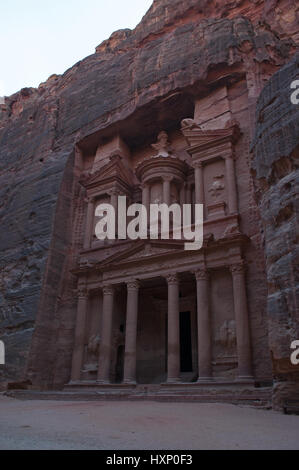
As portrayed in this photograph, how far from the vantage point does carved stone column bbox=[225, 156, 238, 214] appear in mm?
17578

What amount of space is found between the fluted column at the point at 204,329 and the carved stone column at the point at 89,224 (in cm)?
783

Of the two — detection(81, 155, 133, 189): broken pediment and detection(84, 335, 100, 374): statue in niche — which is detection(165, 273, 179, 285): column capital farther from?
detection(81, 155, 133, 189): broken pediment

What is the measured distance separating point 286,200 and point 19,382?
1456 cm

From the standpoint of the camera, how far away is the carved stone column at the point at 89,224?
2186cm

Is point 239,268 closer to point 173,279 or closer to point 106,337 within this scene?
point 173,279

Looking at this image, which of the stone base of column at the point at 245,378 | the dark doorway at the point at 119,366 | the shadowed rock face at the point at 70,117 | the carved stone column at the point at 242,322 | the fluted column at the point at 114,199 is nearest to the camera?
the stone base of column at the point at 245,378

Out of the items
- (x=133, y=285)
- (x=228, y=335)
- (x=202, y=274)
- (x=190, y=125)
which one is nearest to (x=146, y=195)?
(x=190, y=125)

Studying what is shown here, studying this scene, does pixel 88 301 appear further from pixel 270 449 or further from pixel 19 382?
pixel 270 449

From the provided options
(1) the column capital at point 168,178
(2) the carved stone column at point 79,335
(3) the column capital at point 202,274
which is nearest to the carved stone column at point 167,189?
(1) the column capital at point 168,178

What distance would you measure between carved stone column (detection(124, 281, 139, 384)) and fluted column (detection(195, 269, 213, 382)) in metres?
3.22

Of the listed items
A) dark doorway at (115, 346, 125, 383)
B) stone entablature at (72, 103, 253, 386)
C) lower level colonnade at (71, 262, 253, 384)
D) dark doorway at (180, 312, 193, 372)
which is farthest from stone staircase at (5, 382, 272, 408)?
dark doorway at (180, 312, 193, 372)

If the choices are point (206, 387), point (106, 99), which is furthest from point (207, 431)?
point (106, 99)

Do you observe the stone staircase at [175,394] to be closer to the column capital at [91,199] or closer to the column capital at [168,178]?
the column capital at [91,199]

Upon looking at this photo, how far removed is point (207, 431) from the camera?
5934 mm
